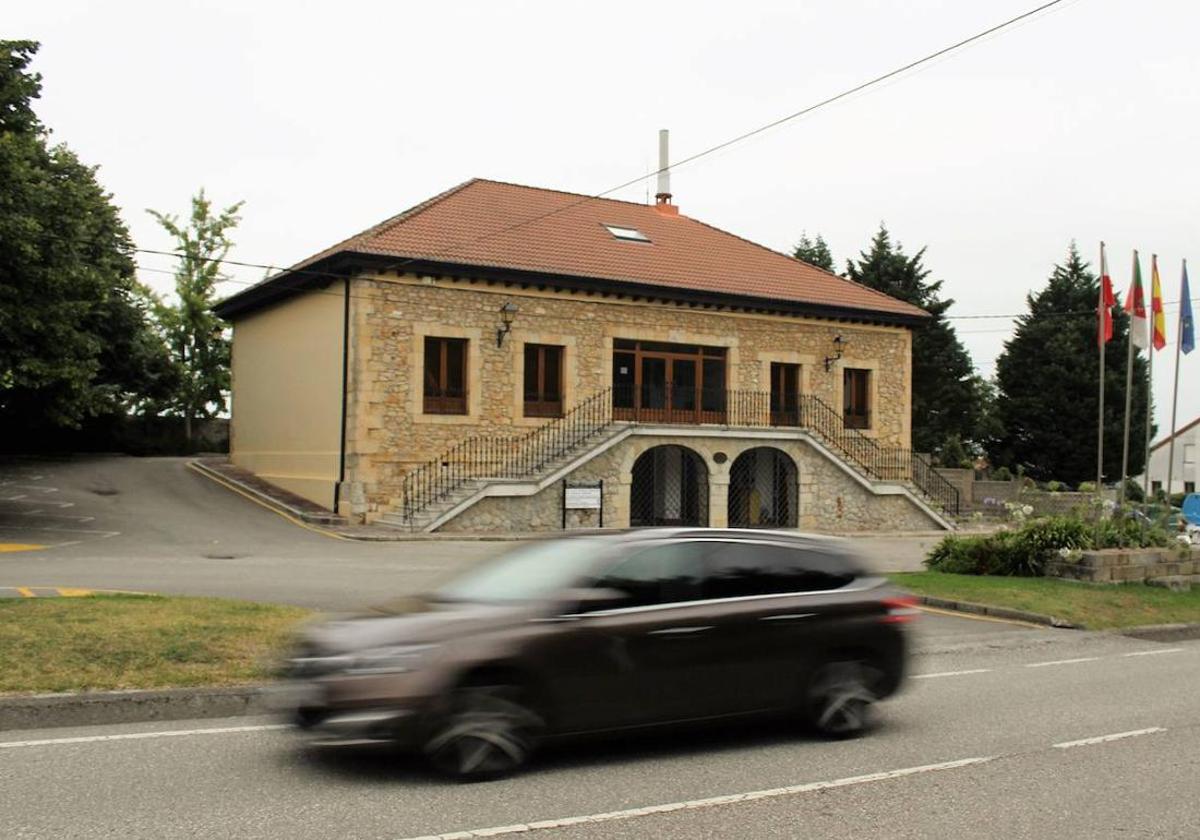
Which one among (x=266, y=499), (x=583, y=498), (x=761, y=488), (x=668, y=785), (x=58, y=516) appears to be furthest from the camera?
(x=761, y=488)

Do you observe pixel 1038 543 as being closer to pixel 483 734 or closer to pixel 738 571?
pixel 738 571

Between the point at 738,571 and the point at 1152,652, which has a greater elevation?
the point at 738,571

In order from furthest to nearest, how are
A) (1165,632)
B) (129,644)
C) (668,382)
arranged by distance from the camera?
(668,382) → (1165,632) → (129,644)

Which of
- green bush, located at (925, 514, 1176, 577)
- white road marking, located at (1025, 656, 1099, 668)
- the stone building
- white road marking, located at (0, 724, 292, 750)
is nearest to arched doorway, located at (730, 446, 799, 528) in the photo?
the stone building

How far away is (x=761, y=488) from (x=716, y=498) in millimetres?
3688

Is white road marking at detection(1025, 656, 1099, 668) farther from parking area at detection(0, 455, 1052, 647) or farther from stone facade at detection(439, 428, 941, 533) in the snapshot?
stone facade at detection(439, 428, 941, 533)

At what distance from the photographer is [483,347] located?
28.6 m

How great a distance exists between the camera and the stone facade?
26.5m

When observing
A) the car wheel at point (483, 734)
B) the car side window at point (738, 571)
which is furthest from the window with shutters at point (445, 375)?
the car wheel at point (483, 734)

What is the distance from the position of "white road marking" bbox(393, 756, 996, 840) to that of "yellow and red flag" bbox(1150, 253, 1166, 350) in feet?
48.2

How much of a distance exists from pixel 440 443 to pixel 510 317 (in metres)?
3.66

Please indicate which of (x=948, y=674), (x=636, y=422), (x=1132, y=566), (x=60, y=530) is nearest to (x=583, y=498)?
(x=636, y=422)

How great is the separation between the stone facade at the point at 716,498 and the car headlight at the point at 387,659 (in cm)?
1918

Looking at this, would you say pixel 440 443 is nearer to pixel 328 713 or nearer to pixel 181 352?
pixel 328 713
